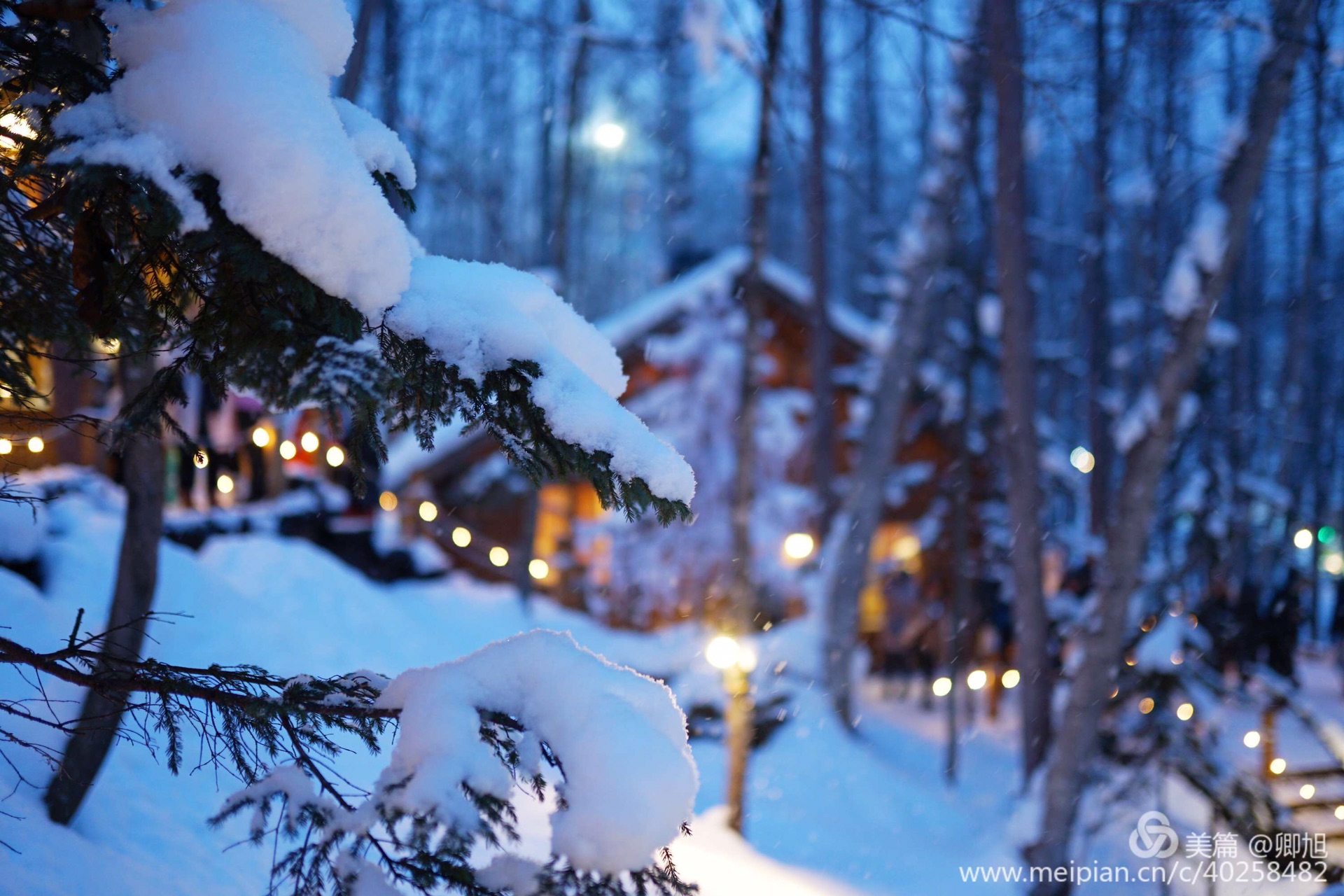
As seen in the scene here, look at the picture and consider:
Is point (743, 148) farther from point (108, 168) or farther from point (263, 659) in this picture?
point (108, 168)

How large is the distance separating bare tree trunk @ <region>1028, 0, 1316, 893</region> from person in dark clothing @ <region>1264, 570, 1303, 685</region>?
4228mm

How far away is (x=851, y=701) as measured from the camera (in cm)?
1189

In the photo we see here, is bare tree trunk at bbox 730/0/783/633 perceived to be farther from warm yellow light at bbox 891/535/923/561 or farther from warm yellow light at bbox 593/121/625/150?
warm yellow light at bbox 891/535/923/561

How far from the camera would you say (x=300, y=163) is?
80.9 inches

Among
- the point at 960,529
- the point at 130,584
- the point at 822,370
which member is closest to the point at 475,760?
the point at 130,584

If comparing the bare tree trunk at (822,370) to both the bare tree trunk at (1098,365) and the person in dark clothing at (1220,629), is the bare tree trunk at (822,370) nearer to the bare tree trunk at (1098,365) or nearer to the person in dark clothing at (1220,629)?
the bare tree trunk at (1098,365)

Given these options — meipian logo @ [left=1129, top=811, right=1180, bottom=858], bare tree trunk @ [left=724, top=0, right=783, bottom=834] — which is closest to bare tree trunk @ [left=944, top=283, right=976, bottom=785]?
meipian logo @ [left=1129, top=811, right=1180, bottom=858]

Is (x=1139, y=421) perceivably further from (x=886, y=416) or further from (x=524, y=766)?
(x=524, y=766)

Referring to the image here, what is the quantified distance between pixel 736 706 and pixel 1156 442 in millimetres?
3746

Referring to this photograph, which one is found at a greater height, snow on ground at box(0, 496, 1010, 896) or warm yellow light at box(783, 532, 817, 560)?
warm yellow light at box(783, 532, 817, 560)

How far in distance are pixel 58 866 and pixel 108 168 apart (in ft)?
10.6

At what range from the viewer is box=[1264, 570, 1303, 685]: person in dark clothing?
33.3 ft

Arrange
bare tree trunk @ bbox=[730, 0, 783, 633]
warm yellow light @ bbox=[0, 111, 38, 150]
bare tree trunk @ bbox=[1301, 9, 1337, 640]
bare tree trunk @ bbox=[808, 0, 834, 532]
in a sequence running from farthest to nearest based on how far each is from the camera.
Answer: bare tree trunk @ bbox=[1301, 9, 1337, 640] → bare tree trunk @ bbox=[808, 0, 834, 532] → bare tree trunk @ bbox=[730, 0, 783, 633] → warm yellow light @ bbox=[0, 111, 38, 150]

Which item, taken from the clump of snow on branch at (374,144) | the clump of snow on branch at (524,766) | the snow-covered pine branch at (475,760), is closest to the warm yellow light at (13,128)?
the clump of snow on branch at (374,144)
